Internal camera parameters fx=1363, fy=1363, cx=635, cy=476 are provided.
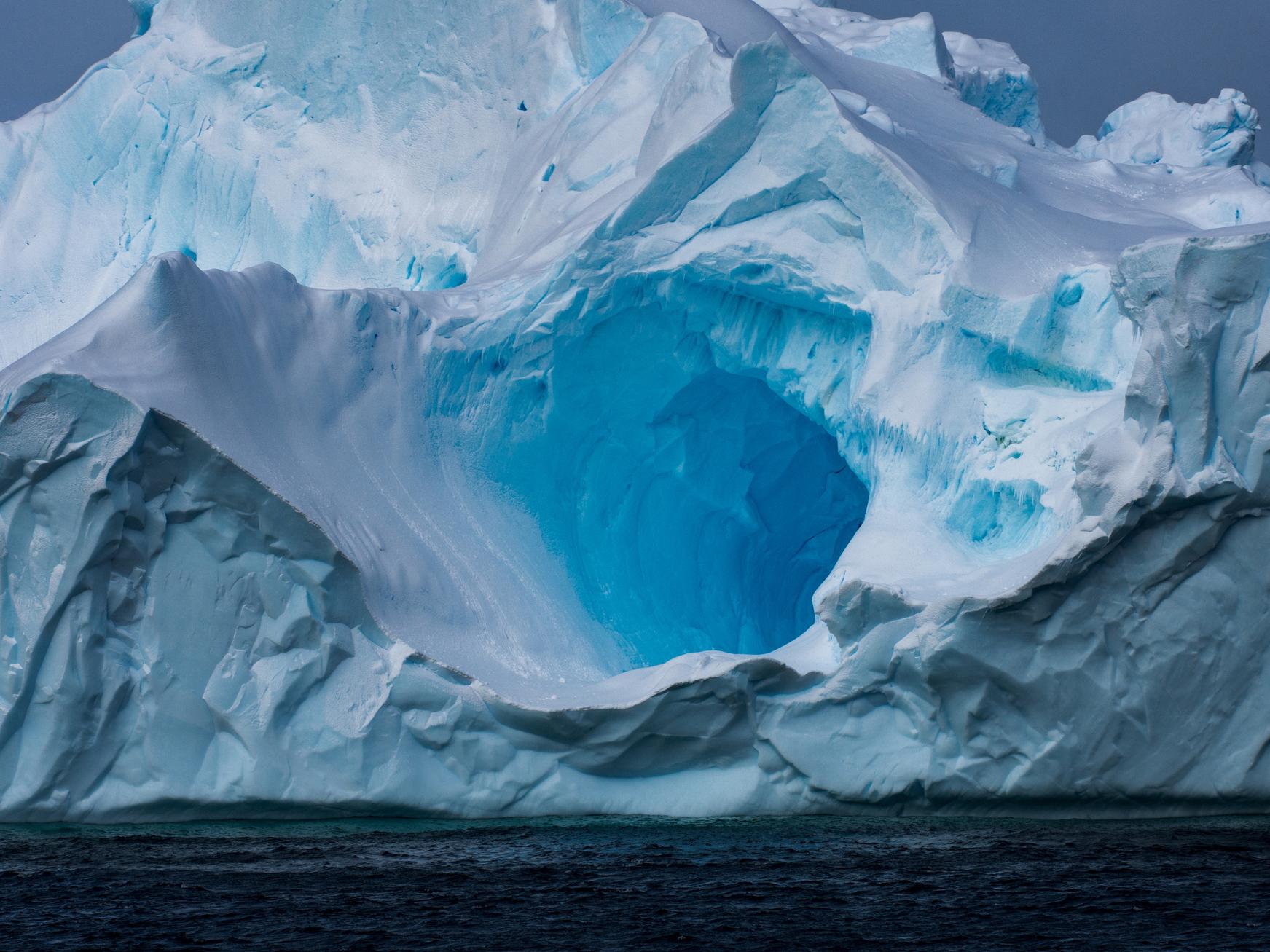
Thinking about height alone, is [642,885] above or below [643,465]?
below

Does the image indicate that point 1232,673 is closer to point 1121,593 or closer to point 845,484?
point 1121,593

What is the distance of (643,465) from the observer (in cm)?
1041

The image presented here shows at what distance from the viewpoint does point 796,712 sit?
24.2 feet

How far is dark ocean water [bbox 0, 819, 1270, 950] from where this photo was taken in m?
4.86

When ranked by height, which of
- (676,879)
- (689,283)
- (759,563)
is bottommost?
(676,879)

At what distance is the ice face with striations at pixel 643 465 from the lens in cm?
709

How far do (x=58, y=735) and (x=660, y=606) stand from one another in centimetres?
448

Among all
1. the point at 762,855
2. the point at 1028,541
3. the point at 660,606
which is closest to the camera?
the point at 762,855

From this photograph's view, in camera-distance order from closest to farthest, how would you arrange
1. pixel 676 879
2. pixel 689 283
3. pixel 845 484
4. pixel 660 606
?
pixel 676 879 < pixel 689 283 < pixel 660 606 < pixel 845 484

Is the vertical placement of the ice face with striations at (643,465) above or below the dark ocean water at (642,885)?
above

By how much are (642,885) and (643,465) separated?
5013 millimetres

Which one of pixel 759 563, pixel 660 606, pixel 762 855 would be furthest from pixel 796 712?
pixel 759 563

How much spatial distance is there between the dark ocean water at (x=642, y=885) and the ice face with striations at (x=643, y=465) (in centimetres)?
40

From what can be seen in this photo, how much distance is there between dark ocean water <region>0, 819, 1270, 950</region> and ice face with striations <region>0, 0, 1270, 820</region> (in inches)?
15.8
